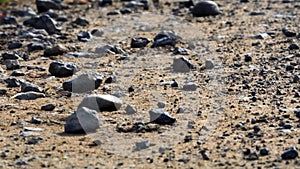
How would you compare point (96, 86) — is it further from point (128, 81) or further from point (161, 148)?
point (161, 148)

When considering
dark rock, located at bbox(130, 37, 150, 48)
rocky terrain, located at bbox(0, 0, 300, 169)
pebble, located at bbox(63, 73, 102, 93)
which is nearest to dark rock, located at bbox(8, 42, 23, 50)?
rocky terrain, located at bbox(0, 0, 300, 169)

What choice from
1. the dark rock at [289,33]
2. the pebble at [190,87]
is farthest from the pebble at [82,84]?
the dark rock at [289,33]

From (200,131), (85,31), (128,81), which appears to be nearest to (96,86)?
(128,81)

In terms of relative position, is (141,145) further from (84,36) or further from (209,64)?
(84,36)

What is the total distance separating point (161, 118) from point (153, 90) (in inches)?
42.5

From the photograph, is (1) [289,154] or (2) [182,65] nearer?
(1) [289,154]

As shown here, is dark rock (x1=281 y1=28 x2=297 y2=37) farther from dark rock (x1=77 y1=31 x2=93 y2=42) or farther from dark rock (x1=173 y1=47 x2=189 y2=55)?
dark rock (x1=77 y1=31 x2=93 y2=42)

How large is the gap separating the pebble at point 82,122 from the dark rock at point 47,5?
643cm

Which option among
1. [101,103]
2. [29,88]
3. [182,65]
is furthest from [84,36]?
[101,103]

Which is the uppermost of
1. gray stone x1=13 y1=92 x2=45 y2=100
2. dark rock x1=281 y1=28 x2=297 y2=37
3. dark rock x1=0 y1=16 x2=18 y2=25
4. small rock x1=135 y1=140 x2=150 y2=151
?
dark rock x1=281 y1=28 x2=297 y2=37

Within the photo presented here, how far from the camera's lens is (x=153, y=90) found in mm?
6395

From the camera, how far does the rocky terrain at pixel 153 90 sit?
15.6 feet

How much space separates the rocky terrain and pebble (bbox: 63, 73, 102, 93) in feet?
0.04

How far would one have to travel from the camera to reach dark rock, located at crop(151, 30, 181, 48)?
834cm
